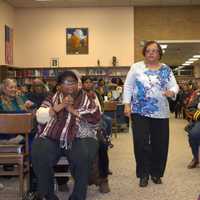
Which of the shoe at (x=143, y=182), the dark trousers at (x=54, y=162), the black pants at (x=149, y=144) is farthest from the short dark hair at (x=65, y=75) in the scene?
the shoe at (x=143, y=182)

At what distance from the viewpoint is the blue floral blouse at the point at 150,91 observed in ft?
15.3

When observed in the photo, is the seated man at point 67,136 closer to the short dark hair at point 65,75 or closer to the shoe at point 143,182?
the short dark hair at point 65,75

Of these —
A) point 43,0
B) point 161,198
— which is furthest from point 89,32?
point 161,198

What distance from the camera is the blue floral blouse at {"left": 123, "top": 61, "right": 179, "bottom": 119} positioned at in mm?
4676

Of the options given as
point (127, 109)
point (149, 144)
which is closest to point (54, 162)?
point (127, 109)

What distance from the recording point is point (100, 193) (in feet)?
14.4

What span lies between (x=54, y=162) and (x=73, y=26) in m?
11.0

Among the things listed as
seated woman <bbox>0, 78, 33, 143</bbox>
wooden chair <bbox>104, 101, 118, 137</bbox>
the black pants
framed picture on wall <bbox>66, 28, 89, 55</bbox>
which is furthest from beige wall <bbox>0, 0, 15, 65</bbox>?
the black pants

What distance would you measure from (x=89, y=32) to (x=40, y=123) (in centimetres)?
1065

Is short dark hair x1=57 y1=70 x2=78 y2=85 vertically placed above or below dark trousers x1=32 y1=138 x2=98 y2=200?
above

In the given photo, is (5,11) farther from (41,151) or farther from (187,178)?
(41,151)

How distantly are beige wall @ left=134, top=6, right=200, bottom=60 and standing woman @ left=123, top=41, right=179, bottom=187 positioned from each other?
381 inches

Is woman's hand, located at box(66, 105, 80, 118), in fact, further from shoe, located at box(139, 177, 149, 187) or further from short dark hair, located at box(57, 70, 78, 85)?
shoe, located at box(139, 177, 149, 187)

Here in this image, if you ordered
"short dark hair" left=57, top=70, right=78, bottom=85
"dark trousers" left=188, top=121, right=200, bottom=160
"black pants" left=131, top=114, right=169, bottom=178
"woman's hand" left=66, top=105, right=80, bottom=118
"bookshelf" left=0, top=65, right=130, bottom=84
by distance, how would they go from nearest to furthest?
"woman's hand" left=66, top=105, right=80, bottom=118
"short dark hair" left=57, top=70, right=78, bottom=85
"black pants" left=131, top=114, right=169, bottom=178
"dark trousers" left=188, top=121, right=200, bottom=160
"bookshelf" left=0, top=65, right=130, bottom=84
